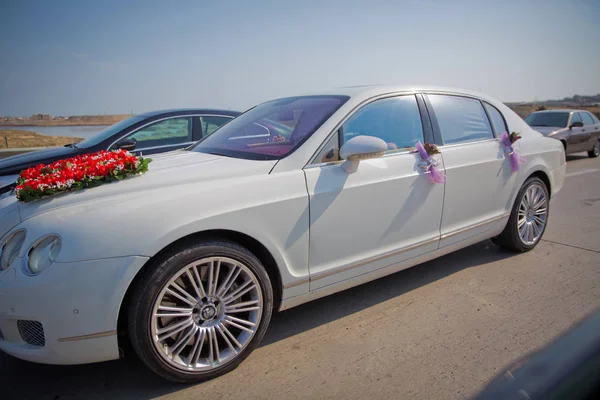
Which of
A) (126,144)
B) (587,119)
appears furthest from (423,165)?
(587,119)

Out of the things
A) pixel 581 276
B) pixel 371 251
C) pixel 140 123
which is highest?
pixel 140 123

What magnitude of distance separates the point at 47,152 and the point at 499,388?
5674 mm

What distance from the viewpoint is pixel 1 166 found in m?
4.61

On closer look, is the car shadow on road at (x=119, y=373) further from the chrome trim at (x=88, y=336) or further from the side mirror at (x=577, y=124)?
the side mirror at (x=577, y=124)

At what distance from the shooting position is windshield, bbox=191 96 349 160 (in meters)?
2.78

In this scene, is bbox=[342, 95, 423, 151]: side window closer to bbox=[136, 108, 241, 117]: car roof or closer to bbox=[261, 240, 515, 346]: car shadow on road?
bbox=[261, 240, 515, 346]: car shadow on road

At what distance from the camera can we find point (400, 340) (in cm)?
263

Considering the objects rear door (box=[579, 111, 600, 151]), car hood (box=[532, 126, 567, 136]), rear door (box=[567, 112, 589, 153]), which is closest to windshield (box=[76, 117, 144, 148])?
car hood (box=[532, 126, 567, 136])

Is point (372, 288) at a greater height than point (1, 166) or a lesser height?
lesser

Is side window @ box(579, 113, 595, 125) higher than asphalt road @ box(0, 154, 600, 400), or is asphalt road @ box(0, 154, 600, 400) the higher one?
side window @ box(579, 113, 595, 125)

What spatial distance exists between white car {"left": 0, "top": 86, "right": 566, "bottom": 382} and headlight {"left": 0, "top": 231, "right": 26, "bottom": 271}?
0.01 m

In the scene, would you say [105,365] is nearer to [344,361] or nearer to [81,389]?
[81,389]

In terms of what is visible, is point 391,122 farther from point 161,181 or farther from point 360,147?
point 161,181

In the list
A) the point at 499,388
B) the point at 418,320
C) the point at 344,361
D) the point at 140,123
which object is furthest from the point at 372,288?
the point at 140,123
